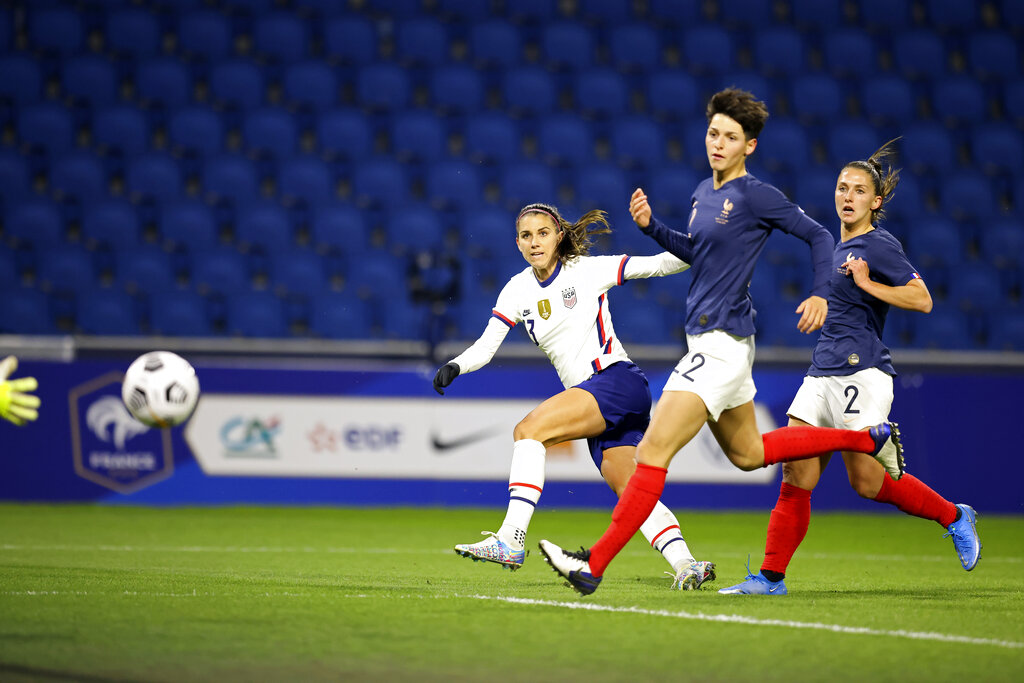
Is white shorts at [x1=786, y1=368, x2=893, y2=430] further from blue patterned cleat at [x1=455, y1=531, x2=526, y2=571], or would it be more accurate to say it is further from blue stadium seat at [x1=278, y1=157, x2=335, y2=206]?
blue stadium seat at [x1=278, y1=157, x2=335, y2=206]

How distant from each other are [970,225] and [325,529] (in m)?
9.19

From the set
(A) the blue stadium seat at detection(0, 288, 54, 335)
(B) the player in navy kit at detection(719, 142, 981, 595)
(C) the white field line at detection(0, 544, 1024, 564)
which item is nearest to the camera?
(B) the player in navy kit at detection(719, 142, 981, 595)

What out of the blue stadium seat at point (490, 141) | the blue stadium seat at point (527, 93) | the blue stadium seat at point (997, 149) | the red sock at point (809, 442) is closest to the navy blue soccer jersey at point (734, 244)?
the red sock at point (809, 442)

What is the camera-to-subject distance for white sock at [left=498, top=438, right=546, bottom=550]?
5.45m

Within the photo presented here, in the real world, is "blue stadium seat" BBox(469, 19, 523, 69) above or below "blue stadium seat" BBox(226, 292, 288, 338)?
above

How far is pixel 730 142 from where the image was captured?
512 centimetres

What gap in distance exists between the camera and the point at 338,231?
1347cm

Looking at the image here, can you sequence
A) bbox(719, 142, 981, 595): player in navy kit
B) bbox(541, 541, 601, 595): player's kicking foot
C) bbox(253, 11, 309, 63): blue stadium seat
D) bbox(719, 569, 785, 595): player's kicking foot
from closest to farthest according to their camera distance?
bbox(541, 541, 601, 595): player's kicking foot, bbox(719, 569, 785, 595): player's kicking foot, bbox(719, 142, 981, 595): player in navy kit, bbox(253, 11, 309, 63): blue stadium seat

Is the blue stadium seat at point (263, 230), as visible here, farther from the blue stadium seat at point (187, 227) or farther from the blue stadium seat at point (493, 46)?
the blue stadium seat at point (493, 46)

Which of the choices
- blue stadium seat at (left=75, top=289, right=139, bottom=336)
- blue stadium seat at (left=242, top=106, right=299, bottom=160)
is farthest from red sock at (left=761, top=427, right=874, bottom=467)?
blue stadium seat at (left=242, top=106, right=299, bottom=160)

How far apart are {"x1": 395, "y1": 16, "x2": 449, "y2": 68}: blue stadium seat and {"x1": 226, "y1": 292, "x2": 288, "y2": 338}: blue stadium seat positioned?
3.78 m

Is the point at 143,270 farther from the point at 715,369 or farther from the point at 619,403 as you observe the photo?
the point at 715,369

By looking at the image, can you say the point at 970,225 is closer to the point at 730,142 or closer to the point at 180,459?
the point at 180,459

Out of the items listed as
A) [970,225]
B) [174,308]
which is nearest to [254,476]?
[174,308]
